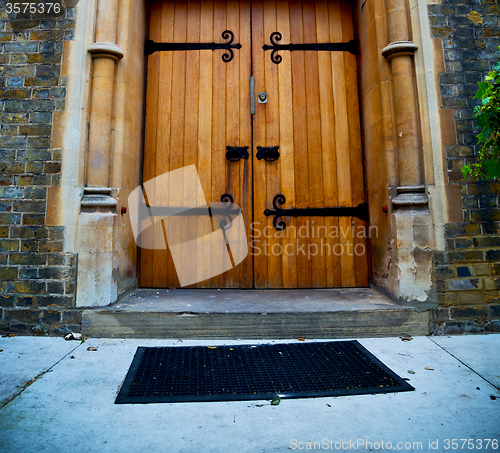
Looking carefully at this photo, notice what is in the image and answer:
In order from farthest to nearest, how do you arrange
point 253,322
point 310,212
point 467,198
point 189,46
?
point 189,46 → point 310,212 → point 467,198 → point 253,322

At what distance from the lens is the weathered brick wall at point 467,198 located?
220 cm

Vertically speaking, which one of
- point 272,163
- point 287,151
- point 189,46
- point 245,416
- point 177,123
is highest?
point 189,46

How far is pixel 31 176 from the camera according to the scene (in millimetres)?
2277

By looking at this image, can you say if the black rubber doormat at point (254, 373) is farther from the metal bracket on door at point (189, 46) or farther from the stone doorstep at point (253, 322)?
the metal bracket on door at point (189, 46)

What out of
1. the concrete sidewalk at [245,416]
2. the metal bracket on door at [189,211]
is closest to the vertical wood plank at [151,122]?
the metal bracket on door at [189,211]

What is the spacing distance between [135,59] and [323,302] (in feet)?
8.45

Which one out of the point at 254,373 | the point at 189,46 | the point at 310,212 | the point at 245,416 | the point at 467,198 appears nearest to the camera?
the point at 245,416

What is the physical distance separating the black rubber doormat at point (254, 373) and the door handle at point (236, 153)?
5.42 feet

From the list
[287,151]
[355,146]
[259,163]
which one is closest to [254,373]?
[259,163]

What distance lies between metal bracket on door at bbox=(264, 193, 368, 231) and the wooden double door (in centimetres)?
3

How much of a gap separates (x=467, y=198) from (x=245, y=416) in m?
2.14

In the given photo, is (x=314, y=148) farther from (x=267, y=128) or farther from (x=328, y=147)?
(x=267, y=128)

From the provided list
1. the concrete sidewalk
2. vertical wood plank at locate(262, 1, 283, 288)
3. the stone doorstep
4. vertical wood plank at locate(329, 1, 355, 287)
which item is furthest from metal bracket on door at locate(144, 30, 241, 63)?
the concrete sidewalk

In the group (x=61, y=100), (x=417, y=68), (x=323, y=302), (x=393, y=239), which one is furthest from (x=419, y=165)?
(x=61, y=100)
